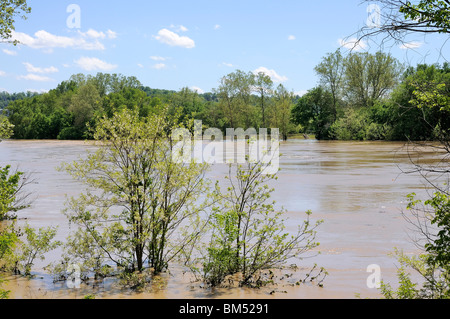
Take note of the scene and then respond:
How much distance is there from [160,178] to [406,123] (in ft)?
198

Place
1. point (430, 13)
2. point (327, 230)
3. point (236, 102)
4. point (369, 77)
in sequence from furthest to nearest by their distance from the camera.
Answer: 1. point (236, 102)
2. point (369, 77)
3. point (327, 230)
4. point (430, 13)

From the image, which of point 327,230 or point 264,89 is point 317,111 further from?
point 327,230

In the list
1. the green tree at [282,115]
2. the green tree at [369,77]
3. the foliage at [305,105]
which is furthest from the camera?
the green tree at [282,115]

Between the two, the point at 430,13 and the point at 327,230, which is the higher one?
the point at 430,13

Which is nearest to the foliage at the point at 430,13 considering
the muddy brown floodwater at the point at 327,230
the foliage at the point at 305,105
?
the muddy brown floodwater at the point at 327,230

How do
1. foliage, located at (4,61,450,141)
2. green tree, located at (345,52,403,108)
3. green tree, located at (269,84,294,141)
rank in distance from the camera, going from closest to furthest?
foliage, located at (4,61,450,141) → green tree, located at (345,52,403,108) → green tree, located at (269,84,294,141)

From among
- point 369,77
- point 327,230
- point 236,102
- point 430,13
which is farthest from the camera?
point 236,102

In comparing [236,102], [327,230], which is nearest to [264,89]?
[236,102]

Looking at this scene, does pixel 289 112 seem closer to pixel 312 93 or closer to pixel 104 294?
pixel 312 93

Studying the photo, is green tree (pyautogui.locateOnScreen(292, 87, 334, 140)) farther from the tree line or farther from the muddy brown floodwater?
the muddy brown floodwater

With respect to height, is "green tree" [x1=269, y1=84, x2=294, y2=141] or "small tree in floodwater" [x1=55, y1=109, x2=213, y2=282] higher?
"green tree" [x1=269, y1=84, x2=294, y2=141]

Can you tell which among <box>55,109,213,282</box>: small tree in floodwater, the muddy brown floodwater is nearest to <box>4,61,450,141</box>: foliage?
the muddy brown floodwater

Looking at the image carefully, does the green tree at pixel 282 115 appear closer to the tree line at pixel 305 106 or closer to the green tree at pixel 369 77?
the tree line at pixel 305 106

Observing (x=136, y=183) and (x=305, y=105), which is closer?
(x=136, y=183)
